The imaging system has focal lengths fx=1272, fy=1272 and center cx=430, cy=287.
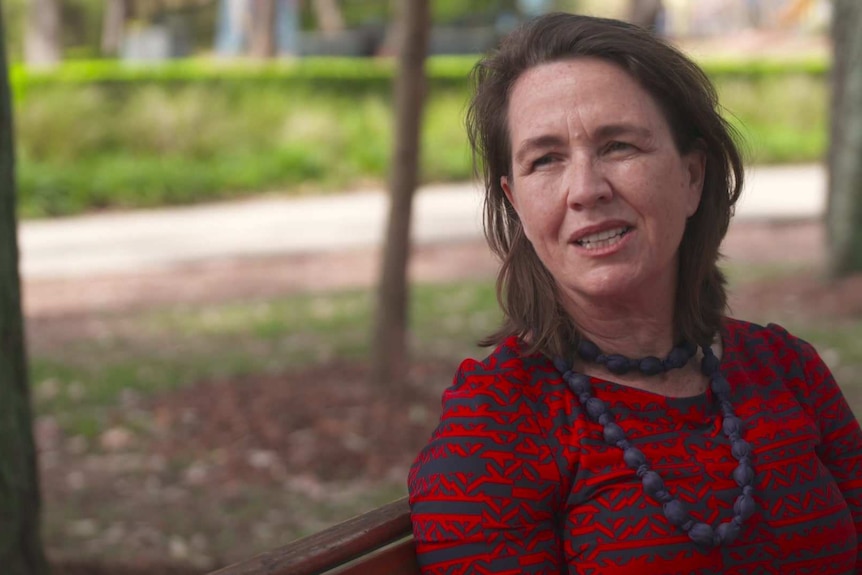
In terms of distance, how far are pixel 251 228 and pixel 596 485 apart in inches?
563

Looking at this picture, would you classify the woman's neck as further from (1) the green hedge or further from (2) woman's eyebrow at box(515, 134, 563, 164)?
(1) the green hedge

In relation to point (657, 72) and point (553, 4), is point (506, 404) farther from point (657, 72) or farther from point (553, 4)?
point (553, 4)

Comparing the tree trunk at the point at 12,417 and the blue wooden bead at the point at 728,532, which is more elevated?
the blue wooden bead at the point at 728,532

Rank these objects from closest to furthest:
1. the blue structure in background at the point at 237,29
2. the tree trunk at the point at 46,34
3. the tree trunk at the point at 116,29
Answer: the tree trunk at the point at 46,34
the blue structure in background at the point at 237,29
the tree trunk at the point at 116,29

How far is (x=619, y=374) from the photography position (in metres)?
2.14

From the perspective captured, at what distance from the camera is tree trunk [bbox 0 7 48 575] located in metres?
3.07

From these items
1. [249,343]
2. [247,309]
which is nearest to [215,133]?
[247,309]

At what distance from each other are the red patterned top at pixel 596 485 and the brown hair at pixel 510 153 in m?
0.11

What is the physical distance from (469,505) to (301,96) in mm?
21103

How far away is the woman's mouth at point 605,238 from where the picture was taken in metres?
2.07

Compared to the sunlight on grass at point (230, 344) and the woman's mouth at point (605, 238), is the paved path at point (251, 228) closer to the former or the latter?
the sunlight on grass at point (230, 344)

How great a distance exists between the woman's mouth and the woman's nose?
0.05 m

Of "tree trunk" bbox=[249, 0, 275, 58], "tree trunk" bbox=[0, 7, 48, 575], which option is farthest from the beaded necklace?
"tree trunk" bbox=[249, 0, 275, 58]

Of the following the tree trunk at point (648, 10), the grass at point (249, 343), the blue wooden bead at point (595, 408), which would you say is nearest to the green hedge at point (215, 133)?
the grass at point (249, 343)
